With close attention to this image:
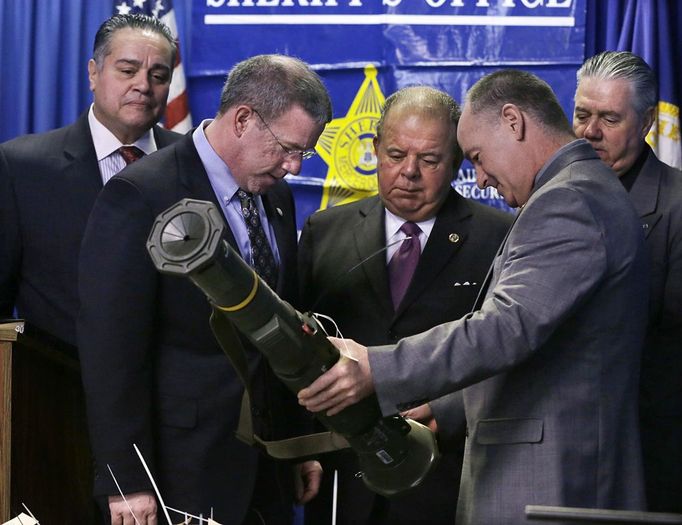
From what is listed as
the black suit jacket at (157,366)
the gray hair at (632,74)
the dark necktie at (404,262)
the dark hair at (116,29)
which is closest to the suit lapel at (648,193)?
the gray hair at (632,74)

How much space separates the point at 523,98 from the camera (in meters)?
2.39

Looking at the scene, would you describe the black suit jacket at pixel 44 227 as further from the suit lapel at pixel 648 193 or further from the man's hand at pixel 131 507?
the suit lapel at pixel 648 193

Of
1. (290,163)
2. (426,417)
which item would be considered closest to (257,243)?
(290,163)

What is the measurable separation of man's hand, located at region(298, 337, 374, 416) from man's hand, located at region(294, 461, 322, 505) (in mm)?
778

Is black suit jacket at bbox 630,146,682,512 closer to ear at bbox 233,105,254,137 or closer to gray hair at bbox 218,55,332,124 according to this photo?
gray hair at bbox 218,55,332,124

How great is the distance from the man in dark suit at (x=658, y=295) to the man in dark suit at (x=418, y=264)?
1.28 ft

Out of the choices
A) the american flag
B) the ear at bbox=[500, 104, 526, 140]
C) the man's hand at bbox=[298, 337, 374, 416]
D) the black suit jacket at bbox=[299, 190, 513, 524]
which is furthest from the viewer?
the american flag

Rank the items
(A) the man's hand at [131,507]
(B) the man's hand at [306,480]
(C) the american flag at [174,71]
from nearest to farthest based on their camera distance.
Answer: (A) the man's hand at [131,507] → (B) the man's hand at [306,480] → (C) the american flag at [174,71]

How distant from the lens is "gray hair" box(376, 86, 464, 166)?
10.9 ft

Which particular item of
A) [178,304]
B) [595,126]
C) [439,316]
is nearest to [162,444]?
[178,304]

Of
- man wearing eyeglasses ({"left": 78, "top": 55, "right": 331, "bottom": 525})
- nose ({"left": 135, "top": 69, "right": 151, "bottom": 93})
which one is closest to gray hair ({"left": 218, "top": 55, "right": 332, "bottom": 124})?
man wearing eyeglasses ({"left": 78, "top": 55, "right": 331, "bottom": 525})

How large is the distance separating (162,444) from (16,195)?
998 millimetres

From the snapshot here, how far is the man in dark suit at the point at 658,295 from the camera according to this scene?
10.1 ft

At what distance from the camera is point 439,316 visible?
10.5 ft
